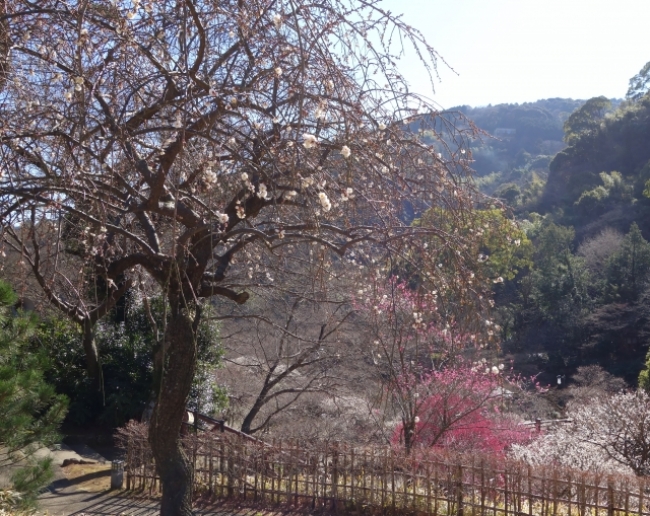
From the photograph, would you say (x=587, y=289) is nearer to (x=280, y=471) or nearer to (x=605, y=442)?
(x=605, y=442)

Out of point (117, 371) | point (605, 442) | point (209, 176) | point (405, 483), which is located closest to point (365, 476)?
point (405, 483)

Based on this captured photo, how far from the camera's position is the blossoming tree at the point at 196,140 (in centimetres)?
395

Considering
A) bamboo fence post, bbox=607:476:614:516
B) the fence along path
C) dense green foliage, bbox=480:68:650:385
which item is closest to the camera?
bamboo fence post, bbox=607:476:614:516

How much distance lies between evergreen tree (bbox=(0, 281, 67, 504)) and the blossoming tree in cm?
93

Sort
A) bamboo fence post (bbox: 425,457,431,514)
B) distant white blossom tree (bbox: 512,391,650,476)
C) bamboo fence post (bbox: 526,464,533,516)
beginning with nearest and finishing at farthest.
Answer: bamboo fence post (bbox: 526,464,533,516), bamboo fence post (bbox: 425,457,431,514), distant white blossom tree (bbox: 512,391,650,476)

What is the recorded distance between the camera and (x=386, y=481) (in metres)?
7.10

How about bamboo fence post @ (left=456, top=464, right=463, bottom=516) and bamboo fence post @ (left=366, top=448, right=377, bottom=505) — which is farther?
bamboo fence post @ (left=366, top=448, right=377, bottom=505)

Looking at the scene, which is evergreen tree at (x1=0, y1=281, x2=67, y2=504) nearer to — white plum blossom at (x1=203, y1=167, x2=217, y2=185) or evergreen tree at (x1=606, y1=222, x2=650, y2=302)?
white plum blossom at (x1=203, y1=167, x2=217, y2=185)

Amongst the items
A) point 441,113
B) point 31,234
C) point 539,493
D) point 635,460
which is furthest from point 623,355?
point 31,234

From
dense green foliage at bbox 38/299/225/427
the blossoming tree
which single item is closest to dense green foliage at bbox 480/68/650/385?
dense green foliage at bbox 38/299/225/427

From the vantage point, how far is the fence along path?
6.28 metres

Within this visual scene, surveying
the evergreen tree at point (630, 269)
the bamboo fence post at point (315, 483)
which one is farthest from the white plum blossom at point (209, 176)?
the evergreen tree at point (630, 269)

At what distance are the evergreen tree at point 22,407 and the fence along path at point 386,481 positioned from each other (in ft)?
8.01

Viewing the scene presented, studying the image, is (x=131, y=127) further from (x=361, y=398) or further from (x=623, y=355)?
(x=623, y=355)
